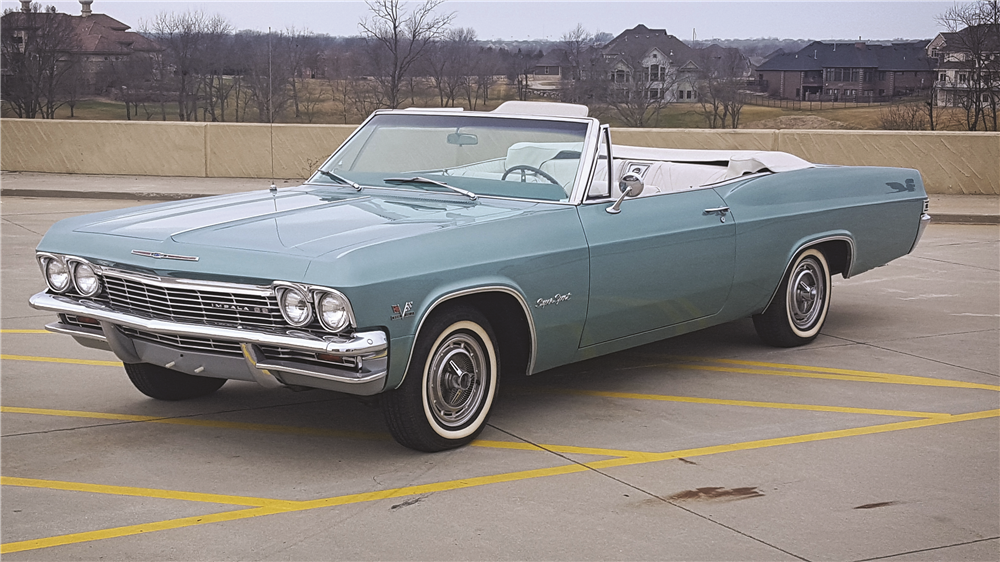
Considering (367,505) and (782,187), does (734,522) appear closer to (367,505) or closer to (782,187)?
(367,505)

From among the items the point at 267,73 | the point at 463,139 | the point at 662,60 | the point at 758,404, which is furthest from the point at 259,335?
the point at 662,60

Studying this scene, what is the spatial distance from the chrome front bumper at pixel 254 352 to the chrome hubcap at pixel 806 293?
3.68 m

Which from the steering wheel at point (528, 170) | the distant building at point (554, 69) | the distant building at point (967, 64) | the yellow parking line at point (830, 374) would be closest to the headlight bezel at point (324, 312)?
the steering wheel at point (528, 170)

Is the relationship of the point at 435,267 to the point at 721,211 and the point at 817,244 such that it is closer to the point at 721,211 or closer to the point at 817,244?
the point at 721,211

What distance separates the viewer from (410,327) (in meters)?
4.89

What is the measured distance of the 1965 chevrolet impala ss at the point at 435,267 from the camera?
4.82 metres

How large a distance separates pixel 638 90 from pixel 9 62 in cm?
1652

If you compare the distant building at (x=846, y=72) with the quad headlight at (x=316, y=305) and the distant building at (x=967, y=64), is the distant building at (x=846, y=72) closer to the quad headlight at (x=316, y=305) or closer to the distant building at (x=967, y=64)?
the distant building at (x=967, y=64)

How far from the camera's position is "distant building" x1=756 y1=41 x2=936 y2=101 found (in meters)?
24.1

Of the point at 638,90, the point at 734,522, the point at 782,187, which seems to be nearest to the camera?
the point at 734,522

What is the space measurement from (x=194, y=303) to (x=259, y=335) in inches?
15.4

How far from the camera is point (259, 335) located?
4.81 meters

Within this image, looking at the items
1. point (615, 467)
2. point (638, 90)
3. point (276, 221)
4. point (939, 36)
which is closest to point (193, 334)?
point (276, 221)

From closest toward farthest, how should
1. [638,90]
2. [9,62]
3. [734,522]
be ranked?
[734,522]
[638,90]
[9,62]
